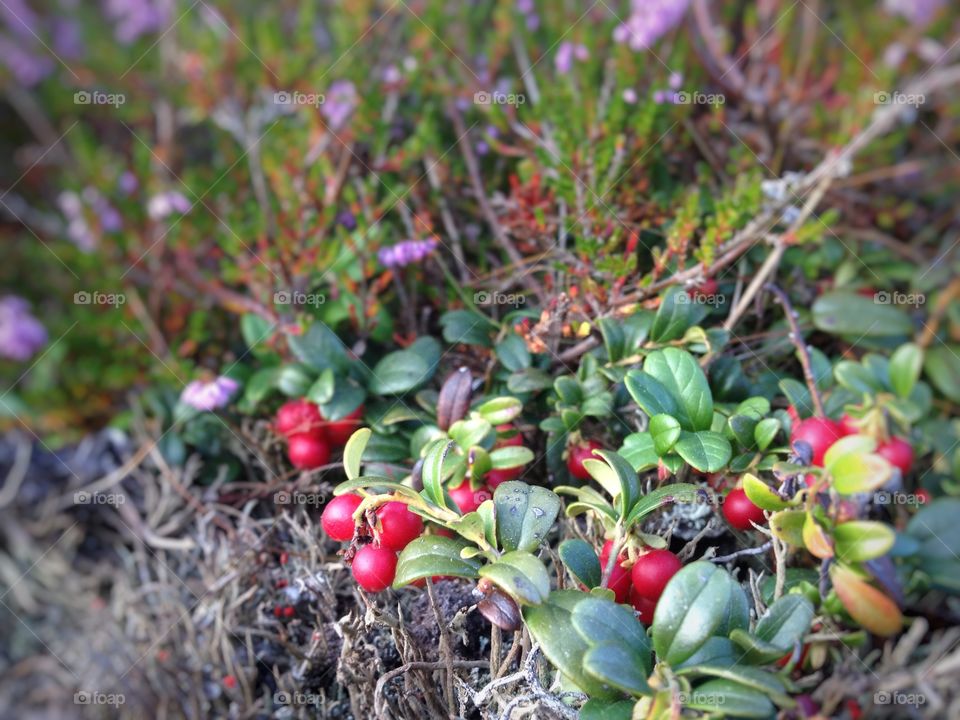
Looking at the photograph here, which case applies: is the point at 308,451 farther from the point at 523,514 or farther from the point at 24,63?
the point at 24,63

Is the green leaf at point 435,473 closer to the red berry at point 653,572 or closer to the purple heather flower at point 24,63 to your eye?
the red berry at point 653,572

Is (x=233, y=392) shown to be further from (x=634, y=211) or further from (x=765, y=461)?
(x=765, y=461)

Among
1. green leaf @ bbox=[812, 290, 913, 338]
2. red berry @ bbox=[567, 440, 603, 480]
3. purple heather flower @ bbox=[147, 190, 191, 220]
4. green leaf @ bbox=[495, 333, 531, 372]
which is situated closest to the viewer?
red berry @ bbox=[567, 440, 603, 480]

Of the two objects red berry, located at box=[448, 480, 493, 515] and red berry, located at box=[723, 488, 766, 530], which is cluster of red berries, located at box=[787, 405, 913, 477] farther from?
red berry, located at box=[448, 480, 493, 515]

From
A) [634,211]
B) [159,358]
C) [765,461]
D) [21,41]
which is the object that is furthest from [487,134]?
[21,41]

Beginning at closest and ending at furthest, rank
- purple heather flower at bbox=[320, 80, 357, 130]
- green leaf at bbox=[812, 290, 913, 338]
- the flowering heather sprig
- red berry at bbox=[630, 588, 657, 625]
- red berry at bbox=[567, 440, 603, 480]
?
red berry at bbox=[630, 588, 657, 625]
red berry at bbox=[567, 440, 603, 480]
green leaf at bbox=[812, 290, 913, 338]
the flowering heather sprig
purple heather flower at bbox=[320, 80, 357, 130]

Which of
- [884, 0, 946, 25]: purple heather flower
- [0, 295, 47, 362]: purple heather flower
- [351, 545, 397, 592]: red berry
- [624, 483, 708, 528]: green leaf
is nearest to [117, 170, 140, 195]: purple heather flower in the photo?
[0, 295, 47, 362]: purple heather flower

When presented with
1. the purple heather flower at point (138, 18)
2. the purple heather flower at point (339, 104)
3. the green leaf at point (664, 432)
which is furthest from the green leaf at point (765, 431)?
the purple heather flower at point (138, 18)
